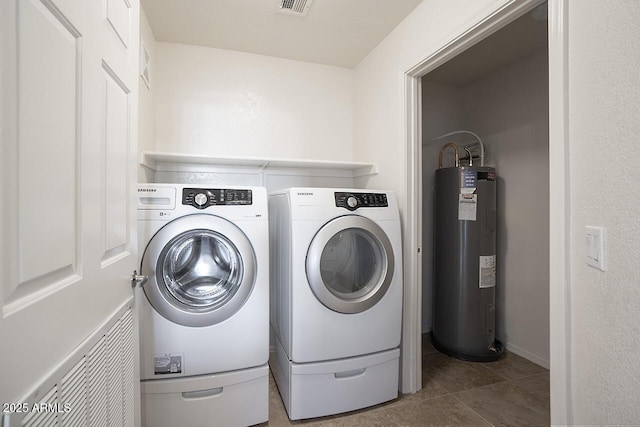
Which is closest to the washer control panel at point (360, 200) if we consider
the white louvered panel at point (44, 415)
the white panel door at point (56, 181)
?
the white panel door at point (56, 181)

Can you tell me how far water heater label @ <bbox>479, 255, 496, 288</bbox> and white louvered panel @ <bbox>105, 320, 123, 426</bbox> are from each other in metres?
2.29

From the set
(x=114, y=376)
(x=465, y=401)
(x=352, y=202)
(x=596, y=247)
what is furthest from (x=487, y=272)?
(x=114, y=376)

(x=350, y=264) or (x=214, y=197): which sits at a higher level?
(x=214, y=197)

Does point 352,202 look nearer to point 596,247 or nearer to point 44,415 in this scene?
point 596,247

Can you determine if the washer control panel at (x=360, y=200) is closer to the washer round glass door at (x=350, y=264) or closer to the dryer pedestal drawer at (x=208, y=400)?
the washer round glass door at (x=350, y=264)

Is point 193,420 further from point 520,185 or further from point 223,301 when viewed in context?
point 520,185

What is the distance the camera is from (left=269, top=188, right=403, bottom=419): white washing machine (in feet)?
5.25

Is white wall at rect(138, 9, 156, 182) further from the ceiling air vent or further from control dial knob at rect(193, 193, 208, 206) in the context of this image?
the ceiling air vent

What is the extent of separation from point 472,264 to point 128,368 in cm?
222

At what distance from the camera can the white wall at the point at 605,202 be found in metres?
0.70

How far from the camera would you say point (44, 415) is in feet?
1.85

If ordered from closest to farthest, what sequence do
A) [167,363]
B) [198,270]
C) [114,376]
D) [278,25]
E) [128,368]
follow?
[114,376] < [128,368] < [167,363] < [198,270] < [278,25]

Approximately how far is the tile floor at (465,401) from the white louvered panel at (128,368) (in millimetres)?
785

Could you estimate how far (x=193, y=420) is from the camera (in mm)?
1479
